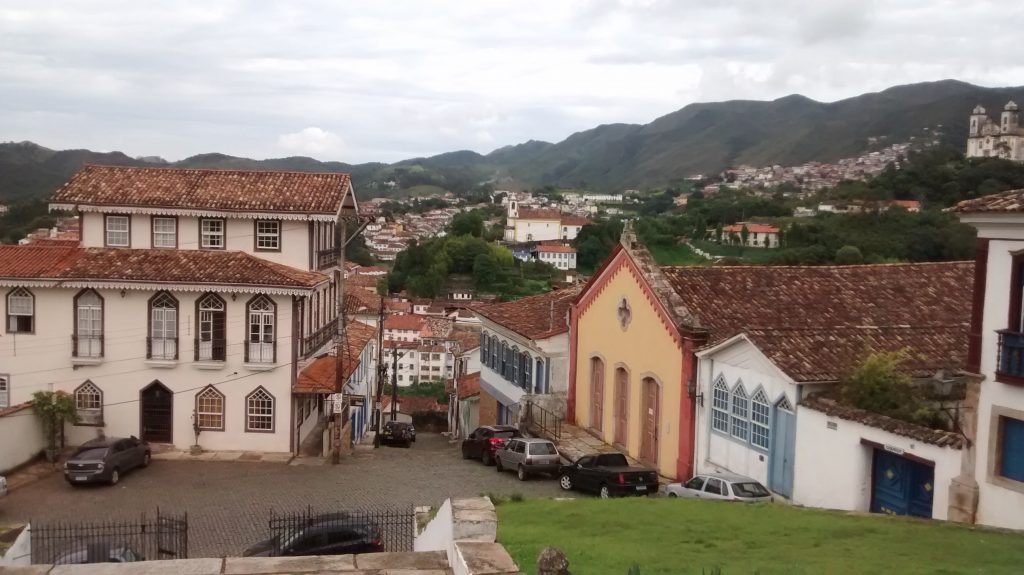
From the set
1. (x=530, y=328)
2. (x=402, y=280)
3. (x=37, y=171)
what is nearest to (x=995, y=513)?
(x=530, y=328)

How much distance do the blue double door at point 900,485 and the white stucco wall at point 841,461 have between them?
0.14 metres

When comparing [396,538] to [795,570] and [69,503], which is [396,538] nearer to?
[795,570]

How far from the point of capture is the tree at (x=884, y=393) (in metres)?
17.6

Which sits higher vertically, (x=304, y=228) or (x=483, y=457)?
(x=304, y=228)

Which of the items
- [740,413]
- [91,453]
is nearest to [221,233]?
[91,453]

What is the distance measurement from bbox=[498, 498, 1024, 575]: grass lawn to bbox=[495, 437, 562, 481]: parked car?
7.89 metres

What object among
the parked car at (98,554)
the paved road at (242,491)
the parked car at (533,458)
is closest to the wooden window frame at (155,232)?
the paved road at (242,491)

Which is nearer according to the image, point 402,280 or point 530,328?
point 530,328

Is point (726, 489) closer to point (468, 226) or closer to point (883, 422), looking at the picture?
point (883, 422)

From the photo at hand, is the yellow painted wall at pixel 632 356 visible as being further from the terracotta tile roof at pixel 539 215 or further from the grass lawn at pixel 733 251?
the terracotta tile roof at pixel 539 215

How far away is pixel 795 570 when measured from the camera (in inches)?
395

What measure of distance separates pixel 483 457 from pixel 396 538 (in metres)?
11.1

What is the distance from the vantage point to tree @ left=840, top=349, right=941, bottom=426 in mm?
17562

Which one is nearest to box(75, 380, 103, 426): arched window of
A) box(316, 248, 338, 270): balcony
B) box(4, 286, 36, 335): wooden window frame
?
box(4, 286, 36, 335): wooden window frame
